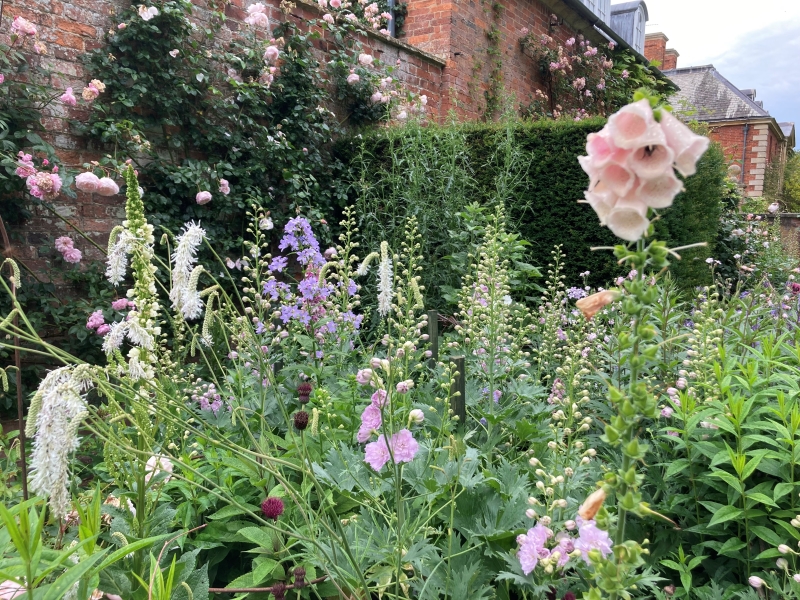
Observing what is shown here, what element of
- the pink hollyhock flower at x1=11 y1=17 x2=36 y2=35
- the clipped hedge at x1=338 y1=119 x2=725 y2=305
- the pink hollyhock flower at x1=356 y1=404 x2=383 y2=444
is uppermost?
the pink hollyhock flower at x1=11 y1=17 x2=36 y2=35

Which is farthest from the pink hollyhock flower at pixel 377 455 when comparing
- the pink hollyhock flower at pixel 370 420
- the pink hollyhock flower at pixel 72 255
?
the pink hollyhock flower at pixel 72 255

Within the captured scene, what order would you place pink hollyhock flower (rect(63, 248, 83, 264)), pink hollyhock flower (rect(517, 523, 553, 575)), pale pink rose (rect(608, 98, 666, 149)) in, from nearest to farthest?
pale pink rose (rect(608, 98, 666, 149)) < pink hollyhock flower (rect(517, 523, 553, 575)) < pink hollyhock flower (rect(63, 248, 83, 264))

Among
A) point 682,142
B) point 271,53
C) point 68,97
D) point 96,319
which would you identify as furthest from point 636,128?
point 271,53

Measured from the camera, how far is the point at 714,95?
2555cm

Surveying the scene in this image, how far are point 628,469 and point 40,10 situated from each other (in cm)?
447

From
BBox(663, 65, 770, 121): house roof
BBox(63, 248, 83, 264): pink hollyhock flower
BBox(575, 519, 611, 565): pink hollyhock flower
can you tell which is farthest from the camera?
BBox(663, 65, 770, 121): house roof

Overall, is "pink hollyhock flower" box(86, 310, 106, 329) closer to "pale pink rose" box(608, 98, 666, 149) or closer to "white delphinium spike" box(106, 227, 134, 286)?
"white delphinium spike" box(106, 227, 134, 286)

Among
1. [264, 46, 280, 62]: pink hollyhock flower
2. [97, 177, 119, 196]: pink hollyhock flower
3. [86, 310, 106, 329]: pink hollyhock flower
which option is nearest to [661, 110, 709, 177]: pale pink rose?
[86, 310, 106, 329]: pink hollyhock flower

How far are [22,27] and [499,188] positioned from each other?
3.67m

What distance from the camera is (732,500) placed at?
154cm

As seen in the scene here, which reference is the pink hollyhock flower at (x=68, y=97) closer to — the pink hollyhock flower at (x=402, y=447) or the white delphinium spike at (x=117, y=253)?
the white delphinium spike at (x=117, y=253)

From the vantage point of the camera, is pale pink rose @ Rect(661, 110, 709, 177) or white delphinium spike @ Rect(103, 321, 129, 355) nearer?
pale pink rose @ Rect(661, 110, 709, 177)

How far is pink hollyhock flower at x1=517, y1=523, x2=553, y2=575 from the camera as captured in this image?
119cm

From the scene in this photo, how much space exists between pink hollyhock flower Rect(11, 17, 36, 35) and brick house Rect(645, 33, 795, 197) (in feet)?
82.4
